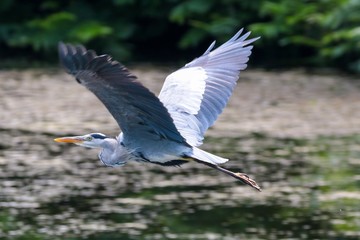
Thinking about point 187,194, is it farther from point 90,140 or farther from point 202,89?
point 90,140

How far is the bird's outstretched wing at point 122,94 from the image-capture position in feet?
15.1

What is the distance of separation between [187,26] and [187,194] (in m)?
9.35

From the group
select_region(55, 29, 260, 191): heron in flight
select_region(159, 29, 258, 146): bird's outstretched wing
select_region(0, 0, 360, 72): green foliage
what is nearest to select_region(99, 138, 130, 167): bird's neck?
select_region(55, 29, 260, 191): heron in flight

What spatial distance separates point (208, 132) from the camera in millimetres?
10422

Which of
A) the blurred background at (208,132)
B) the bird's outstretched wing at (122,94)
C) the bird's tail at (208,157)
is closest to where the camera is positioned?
the bird's outstretched wing at (122,94)

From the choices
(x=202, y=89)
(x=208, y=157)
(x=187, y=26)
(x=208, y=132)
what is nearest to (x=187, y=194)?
(x=202, y=89)

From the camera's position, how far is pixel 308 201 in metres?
7.76

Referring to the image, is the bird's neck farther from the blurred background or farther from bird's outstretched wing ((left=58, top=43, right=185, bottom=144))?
the blurred background

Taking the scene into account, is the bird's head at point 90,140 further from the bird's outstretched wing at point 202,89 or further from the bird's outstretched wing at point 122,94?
the bird's outstretched wing at point 202,89

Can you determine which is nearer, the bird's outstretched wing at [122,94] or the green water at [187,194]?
the bird's outstretched wing at [122,94]

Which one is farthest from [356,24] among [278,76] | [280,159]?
[280,159]

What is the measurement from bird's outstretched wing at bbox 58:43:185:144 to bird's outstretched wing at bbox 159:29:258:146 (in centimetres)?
25

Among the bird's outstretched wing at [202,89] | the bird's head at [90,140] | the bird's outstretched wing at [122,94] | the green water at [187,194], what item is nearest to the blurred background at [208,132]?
the green water at [187,194]

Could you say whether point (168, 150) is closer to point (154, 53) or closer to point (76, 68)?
point (76, 68)
